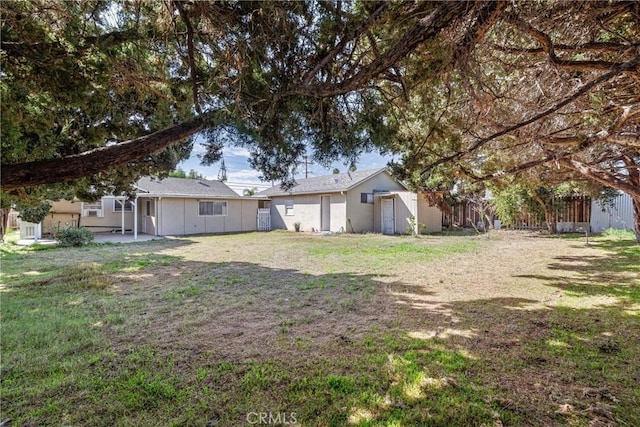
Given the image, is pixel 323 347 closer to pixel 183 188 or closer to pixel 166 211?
pixel 166 211

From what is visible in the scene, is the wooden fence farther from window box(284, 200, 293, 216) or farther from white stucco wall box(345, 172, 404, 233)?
window box(284, 200, 293, 216)

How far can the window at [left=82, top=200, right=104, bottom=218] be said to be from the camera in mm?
18672

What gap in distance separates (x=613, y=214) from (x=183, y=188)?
75.8 feet

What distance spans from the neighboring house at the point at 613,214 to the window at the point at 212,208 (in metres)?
20.3

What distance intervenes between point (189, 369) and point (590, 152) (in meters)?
10.2

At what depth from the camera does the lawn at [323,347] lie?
8.59ft

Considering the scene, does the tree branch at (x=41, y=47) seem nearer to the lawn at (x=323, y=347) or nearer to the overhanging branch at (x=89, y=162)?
the overhanging branch at (x=89, y=162)

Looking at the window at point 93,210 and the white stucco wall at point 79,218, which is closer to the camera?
the white stucco wall at point 79,218

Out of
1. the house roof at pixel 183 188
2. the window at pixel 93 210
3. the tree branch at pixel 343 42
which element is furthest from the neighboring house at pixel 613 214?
the window at pixel 93 210

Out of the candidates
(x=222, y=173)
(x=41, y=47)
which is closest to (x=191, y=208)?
(x=222, y=173)

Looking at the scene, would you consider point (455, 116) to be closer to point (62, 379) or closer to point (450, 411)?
point (450, 411)

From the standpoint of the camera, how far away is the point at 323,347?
12.4 feet

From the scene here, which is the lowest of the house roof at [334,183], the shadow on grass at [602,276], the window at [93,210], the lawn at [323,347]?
the lawn at [323,347]

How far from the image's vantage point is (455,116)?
5156 millimetres
